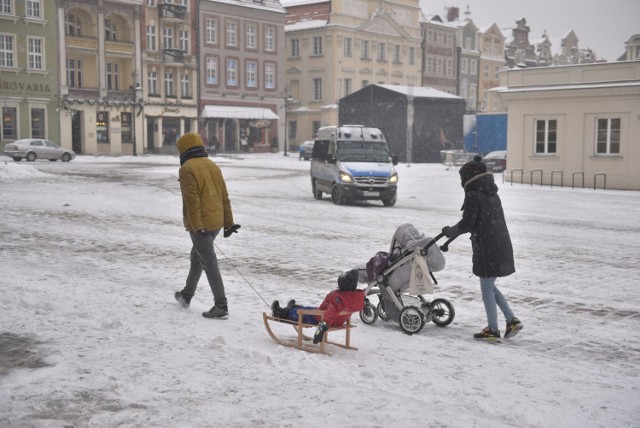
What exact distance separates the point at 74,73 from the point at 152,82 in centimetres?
622

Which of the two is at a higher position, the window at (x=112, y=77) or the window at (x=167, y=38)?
the window at (x=167, y=38)

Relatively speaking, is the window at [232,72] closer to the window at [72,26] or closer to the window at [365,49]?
the window at [72,26]

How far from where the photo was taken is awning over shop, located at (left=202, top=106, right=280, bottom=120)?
58.1m

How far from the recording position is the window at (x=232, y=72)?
60.1m

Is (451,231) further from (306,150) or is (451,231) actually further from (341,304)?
(306,150)

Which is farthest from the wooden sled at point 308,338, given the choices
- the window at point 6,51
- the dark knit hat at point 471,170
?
the window at point 6,51

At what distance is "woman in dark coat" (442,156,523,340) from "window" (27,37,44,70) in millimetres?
46983

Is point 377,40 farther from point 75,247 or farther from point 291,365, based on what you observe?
point 291,365

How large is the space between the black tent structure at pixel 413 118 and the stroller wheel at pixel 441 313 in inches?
1582

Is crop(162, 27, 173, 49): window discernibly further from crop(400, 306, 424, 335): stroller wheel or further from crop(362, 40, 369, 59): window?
crop(400, 306, 424, 335): stroller wheel

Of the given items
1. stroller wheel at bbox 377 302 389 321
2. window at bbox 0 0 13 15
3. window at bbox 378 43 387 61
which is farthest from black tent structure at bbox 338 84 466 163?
stroller wheel at bbox 377 302 389 321

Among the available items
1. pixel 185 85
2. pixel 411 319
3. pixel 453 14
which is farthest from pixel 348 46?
pixel 411 319

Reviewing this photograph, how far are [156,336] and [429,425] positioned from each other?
9.69ft

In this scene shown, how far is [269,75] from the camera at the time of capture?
2480 inches
